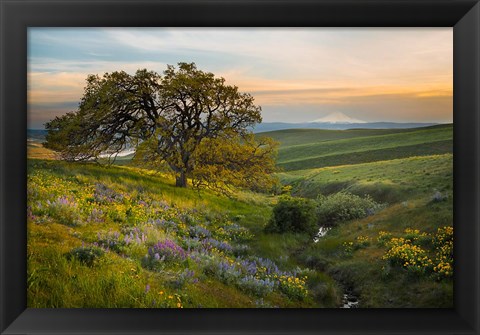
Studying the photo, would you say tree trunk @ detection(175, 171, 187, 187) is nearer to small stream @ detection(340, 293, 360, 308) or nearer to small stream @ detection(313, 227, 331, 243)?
small stream @ detection(313, 227, 331, 243)

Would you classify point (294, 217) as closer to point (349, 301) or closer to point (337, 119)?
point (349, 301)

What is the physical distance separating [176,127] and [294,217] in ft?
6.04

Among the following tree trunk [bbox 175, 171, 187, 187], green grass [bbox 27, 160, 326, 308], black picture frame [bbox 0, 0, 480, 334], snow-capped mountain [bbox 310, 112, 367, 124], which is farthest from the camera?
tree trunk [bbox 175, 171, 187, 187]

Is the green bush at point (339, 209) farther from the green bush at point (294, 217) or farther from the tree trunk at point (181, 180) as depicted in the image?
the tree trunk at point (181, 180)

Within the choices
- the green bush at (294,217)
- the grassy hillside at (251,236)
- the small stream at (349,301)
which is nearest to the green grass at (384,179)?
the grassy hillside at (251,236)

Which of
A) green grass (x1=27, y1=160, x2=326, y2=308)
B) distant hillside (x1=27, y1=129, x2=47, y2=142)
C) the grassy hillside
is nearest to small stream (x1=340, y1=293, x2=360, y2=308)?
the grassy hillside

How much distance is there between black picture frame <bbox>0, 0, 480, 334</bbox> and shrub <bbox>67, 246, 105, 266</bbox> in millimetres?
547

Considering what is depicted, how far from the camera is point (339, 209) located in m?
5.28

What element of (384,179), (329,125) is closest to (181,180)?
(329,125)

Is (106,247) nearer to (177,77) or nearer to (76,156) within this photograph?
(76,156)

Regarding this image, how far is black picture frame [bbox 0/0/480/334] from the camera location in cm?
486

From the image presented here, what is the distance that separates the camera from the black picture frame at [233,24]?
191 inches
